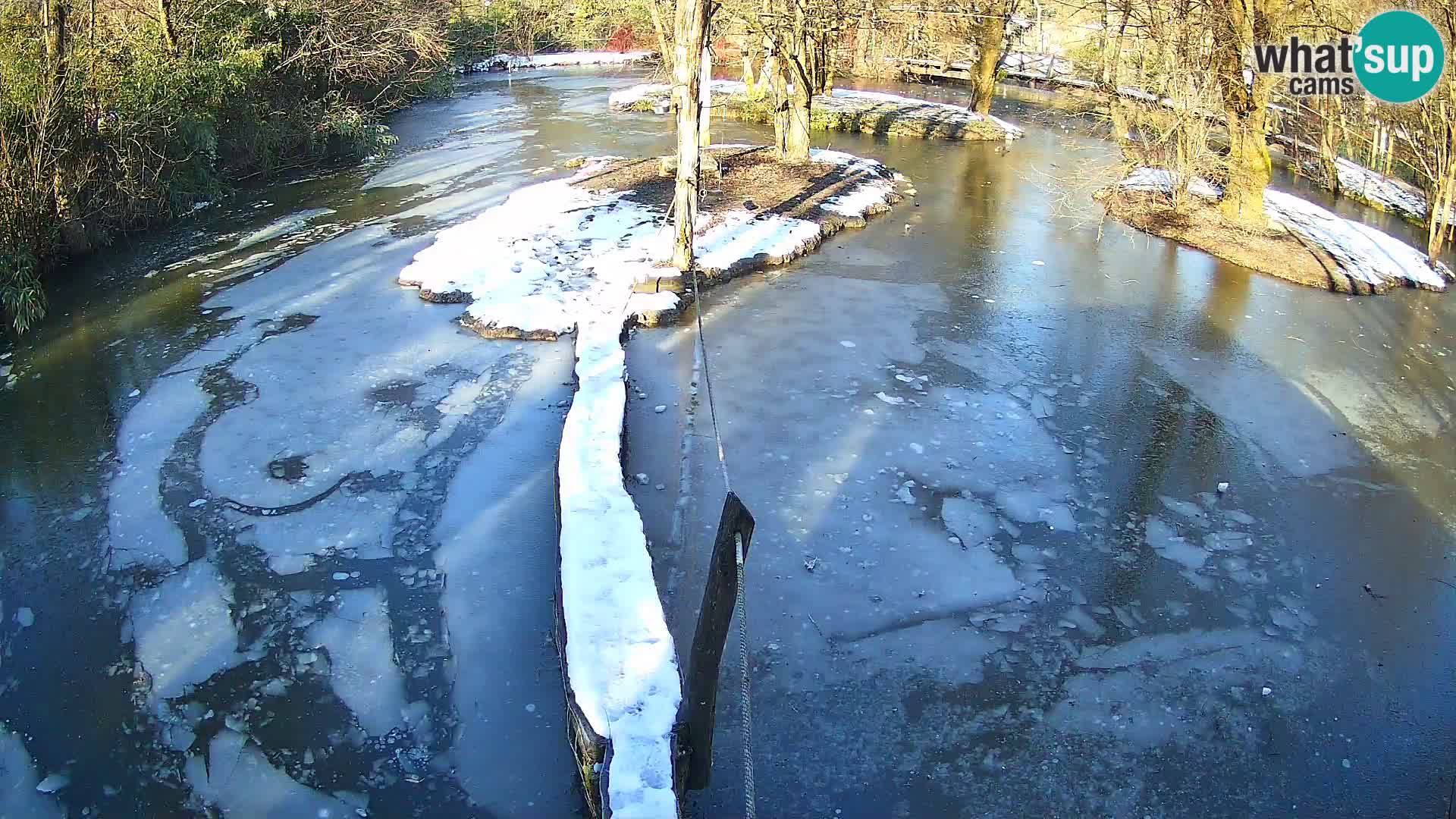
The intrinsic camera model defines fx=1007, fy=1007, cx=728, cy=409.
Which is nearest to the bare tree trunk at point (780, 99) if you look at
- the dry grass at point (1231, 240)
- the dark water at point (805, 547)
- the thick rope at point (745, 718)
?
the dry grass at point (1231, 240)

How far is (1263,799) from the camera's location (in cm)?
479

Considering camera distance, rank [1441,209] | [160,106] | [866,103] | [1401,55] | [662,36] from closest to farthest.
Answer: [1441,209]
[1401,55]
[160,106]
[662,36]
[866,103]

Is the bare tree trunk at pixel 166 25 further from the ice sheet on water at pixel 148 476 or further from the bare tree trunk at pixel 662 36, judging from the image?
the ice sheet on water at pixel 148 476

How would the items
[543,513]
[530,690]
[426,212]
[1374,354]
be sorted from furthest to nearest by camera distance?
[426,212], [1374,354], [543,513], [530,690]

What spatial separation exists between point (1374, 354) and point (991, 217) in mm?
6254

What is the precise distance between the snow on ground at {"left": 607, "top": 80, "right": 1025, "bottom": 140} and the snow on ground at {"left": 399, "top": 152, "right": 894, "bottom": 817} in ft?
19.7

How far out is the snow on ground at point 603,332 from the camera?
14.9 feet

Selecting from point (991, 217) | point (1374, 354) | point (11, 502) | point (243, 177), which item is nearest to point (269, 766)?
point (11, 502)

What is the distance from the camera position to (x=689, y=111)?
1120 centimetres

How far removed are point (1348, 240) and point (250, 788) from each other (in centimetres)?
1484

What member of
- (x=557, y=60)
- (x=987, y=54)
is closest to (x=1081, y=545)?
(x=987, y=54)

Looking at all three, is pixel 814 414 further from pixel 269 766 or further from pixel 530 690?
pixel 269 766

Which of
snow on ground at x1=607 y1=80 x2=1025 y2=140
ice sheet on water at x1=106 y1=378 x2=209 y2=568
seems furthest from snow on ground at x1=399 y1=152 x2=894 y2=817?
snow on ground at x1=607 y1=80 x2=1025 y2=140

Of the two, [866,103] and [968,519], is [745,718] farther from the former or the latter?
[866,103]
